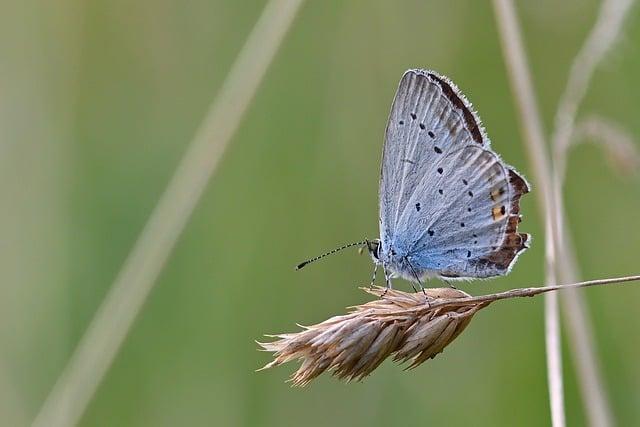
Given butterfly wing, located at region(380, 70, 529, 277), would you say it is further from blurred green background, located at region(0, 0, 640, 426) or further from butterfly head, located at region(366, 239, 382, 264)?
blurred green background, located at region(0, 0, 640, 426)

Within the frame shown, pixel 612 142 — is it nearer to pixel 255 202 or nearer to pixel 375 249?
pixel 375 249

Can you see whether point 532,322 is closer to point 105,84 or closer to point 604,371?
point 604,371

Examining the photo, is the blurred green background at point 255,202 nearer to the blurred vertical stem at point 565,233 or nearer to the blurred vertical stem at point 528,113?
the blurred vertical stem at point 565,233

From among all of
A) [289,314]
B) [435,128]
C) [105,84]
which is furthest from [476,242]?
[105,84]

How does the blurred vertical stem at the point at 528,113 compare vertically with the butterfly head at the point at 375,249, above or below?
above

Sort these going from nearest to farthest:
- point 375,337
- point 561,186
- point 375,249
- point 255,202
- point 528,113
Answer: point 375,337 < point 561,186 < point 528,113 < point 375,249 < point 255,202

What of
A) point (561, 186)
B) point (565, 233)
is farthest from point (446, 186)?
point (565, 233)

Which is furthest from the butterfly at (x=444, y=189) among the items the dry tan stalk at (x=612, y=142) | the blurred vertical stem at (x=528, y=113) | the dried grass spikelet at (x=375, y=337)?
the dried grass spikelet at (x=375, y=337)
